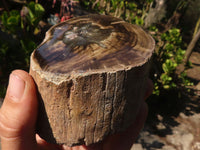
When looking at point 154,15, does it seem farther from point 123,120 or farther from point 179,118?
point 123,120

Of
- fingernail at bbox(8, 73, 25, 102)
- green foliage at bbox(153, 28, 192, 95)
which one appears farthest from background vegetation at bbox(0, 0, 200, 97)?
fingernail at bbox(8, 73, 25, 102)

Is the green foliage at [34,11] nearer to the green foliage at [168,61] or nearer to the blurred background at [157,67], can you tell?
the blurred background at [157,67]

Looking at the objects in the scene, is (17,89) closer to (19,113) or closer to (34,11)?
(19,113)

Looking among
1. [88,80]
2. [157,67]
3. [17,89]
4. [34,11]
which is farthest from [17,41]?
[88,80]

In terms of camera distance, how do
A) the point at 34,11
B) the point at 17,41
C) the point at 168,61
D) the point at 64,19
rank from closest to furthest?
the point at 34,11
the point at 168,61
the point at 64,19
the point at 17,41

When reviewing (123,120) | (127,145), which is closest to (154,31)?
(127,145)

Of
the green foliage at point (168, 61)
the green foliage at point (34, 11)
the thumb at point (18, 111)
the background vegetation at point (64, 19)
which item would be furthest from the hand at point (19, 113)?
the green foliage at point (168, 61)
